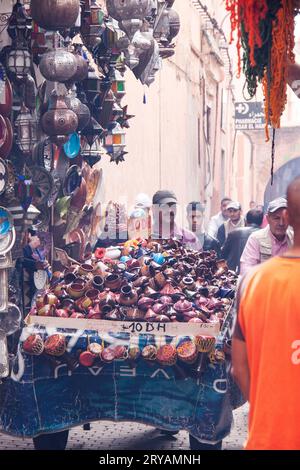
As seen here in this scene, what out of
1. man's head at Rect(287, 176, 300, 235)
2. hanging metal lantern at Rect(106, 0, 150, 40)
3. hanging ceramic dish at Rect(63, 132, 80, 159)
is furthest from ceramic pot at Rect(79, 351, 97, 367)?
hanging metal lantern at Rect(106, 0, 150, 40)

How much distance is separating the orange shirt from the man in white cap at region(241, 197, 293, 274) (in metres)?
3.52

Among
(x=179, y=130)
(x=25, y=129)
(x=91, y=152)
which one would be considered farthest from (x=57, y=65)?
(x=179, y=130)

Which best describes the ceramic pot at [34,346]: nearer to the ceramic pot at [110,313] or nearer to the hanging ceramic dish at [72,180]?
the ceramic pot at [110,313]

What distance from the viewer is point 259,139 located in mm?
35594

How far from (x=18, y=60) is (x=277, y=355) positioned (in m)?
5.18

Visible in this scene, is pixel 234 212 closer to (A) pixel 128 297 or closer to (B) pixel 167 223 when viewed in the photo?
(B) pixel 167 223

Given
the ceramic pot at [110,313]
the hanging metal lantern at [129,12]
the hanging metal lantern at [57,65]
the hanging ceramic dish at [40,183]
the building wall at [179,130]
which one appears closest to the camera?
the ceramic pot at [110,313]

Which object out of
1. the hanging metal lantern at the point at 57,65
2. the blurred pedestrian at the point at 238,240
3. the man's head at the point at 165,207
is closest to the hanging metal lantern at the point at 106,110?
the man's head at the point at 165,207

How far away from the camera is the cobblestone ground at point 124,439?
6.47 meters

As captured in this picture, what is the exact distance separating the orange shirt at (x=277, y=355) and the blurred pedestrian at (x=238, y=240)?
6072 millimetres

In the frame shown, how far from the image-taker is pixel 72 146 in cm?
936

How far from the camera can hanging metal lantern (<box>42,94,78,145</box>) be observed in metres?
8.31
